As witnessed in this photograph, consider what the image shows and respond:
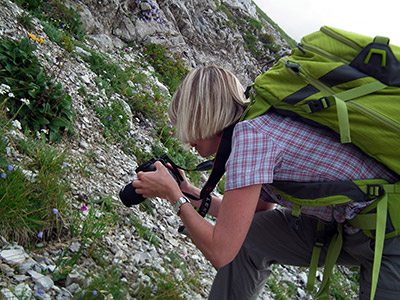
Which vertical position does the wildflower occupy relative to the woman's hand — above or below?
above

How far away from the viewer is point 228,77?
9.84 ft

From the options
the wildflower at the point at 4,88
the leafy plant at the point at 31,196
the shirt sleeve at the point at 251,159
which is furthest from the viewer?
the wildflower at the point at 4,88

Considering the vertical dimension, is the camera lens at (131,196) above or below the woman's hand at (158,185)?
below

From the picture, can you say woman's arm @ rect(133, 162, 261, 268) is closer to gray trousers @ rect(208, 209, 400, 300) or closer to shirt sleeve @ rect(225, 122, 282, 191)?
shirt sleeve @ rect(225, 122, 282, 191)

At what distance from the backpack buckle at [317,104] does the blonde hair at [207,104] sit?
68 centimetres

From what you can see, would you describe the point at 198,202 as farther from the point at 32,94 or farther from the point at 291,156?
the point at 32,94

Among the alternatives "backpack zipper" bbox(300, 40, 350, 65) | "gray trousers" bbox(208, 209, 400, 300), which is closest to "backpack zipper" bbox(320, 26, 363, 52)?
"backpack zipper" bbox(300, 40, 350, 65)

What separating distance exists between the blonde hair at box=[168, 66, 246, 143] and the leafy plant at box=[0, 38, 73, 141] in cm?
257

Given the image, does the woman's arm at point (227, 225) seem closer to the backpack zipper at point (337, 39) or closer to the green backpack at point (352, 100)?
the green backpack at point (352, 100)

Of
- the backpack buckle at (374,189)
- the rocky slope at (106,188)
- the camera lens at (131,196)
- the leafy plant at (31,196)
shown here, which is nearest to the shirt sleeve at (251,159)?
the backpack buckle at (374,189)

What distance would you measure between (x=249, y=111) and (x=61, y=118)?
3.51 m

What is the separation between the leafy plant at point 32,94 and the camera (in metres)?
4.77

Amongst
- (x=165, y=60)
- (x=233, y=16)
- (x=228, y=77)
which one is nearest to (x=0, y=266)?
(x=228, y=77)

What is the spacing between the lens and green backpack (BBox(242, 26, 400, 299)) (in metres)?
2.29
